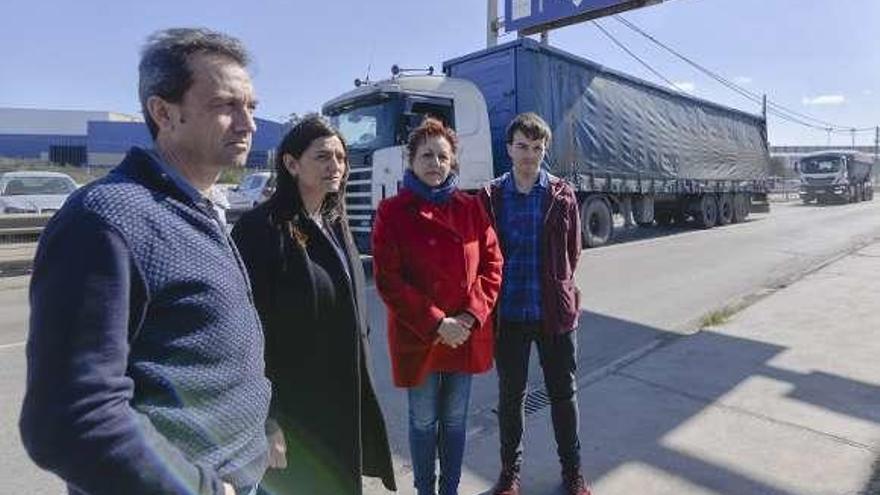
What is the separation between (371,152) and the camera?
1059cm

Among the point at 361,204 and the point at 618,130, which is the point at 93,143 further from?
the point at 361,204

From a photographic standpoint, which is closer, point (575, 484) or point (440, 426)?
point (440, 426)

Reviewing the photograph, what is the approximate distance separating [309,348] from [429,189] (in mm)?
992

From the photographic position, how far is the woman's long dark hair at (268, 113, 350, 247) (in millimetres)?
2145

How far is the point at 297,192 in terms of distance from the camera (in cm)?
223

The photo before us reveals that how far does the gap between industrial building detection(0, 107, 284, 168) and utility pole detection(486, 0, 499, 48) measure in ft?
126

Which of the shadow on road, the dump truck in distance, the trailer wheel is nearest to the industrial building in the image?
the dump truck in distance

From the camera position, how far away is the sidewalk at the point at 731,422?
10.8ft

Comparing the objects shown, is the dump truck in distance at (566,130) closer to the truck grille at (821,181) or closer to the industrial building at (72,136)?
the truck grille at (821,181)

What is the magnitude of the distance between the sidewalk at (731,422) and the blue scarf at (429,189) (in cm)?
152

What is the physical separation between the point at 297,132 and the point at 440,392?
1318mm

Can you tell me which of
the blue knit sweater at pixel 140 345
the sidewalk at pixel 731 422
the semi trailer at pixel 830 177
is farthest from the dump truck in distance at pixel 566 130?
the semi trailer at pixel 830 177

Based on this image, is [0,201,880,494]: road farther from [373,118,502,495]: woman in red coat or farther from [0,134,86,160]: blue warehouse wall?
[0,134,86,160]: blue warehouse wall

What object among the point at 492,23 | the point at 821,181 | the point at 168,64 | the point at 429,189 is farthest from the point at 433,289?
the point at 821,181
